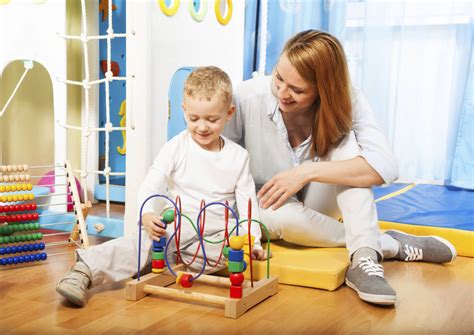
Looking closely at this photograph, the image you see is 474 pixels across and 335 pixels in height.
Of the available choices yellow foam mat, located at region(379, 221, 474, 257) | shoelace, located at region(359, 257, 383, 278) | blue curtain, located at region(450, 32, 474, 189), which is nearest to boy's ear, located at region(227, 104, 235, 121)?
shoelace, located at region(359, 257, 383, 278)

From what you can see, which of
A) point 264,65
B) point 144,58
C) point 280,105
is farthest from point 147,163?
point 264,65

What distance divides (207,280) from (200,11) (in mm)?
1164

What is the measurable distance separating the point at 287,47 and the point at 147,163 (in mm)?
575

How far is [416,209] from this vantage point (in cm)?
233

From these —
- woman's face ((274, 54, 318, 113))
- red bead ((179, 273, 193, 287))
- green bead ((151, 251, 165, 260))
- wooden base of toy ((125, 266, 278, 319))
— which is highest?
woman's face ((274, 54, 318, 113))

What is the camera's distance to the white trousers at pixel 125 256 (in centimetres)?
140

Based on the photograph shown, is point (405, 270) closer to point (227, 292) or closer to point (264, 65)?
point (227, 292)

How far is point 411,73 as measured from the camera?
298cm

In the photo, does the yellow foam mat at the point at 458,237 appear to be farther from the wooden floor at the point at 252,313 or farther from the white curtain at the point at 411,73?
the white curtain at the point at 411,73

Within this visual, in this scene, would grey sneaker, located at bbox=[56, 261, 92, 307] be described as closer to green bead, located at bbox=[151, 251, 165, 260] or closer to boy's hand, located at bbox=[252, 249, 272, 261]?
green bead, located at bbox=[151, 251, 165, 260]

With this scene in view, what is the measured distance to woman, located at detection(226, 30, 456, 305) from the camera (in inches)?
60.3

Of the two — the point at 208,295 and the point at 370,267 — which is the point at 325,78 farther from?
the point at 208,295

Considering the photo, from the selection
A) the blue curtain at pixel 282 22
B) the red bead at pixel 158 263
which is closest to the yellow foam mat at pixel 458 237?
the red bead at pixel 158 263

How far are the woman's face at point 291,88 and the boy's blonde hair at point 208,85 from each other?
0.14m
